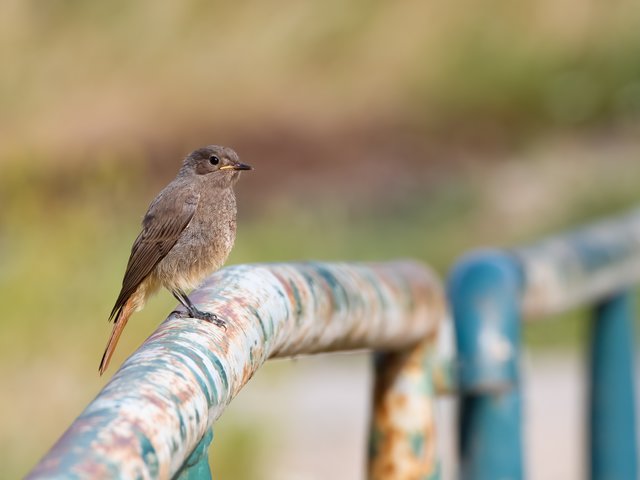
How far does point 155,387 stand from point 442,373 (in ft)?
4.61

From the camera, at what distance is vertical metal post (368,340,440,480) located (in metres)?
2.36

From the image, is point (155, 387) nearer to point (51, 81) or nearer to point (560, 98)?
point (51, 81)

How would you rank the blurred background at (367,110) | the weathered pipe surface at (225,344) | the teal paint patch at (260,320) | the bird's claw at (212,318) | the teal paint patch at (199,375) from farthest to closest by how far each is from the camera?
the blurred background at (367,110)
the teal paint patch at (260,320)
the bird's claw at (212,318)
the teal paint patch at (199,375)
the weathered pipe surface at (225,344)

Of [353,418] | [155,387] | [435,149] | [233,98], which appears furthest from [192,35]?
[155,387]

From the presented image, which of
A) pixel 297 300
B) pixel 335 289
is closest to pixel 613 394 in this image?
pixel 335 289

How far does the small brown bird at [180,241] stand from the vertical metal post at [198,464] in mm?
1235

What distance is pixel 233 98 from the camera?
15617 millimetres

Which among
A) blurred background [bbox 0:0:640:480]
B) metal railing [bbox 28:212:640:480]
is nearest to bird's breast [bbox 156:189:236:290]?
metal railing [bbox 28:212:640:480]

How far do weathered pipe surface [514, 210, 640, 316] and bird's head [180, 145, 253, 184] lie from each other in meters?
0.63

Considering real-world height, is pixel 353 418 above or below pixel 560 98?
below

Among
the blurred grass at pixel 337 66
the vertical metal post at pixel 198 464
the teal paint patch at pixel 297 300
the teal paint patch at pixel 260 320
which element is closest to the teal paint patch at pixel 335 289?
the teal paint patch at pixel 297 300

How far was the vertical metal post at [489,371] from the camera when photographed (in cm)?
253

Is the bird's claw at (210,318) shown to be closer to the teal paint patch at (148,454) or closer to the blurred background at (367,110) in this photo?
the teal paint patch at (148,454)

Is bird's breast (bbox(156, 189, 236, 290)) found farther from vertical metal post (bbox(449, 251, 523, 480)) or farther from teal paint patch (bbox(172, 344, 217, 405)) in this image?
teal paint patch (bbox(172, 344, 217, 405))
